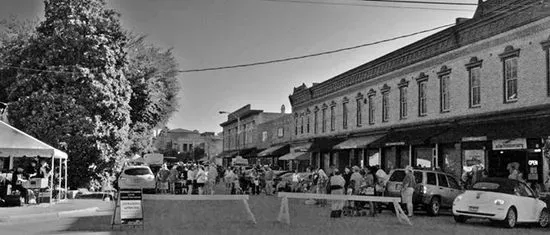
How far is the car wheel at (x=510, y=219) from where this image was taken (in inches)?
677

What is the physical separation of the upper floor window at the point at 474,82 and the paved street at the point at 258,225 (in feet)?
26.3

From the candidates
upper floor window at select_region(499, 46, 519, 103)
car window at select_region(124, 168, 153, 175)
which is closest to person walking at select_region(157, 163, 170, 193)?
car window at select_region(124, 168, 153, 175)

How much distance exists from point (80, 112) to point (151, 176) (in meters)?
4.65

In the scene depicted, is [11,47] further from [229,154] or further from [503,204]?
[229,154]

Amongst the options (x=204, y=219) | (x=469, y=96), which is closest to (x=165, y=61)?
(x=469, y=96)

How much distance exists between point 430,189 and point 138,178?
569 inches

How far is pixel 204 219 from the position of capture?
60.6ft

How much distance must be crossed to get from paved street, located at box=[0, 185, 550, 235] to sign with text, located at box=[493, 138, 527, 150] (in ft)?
14.6

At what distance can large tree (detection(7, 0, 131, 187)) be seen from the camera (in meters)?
29.8

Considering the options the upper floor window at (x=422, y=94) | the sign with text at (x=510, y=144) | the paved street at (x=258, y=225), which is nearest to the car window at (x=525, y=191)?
the paved street at (x=258, y=225)

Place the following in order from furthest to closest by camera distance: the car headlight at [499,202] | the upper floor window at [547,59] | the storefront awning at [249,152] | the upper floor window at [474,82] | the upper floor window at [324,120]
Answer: the storefront awning at [249,152] → the upper floor window at [324,120] → the upper floor window at [474,82] → the upper floor window at [547,59] → the car headlight at [499,202]

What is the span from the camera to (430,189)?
2178 centimetres

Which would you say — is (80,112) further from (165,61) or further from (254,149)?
(254,149)

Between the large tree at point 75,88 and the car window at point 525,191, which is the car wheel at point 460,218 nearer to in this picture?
the car window at point 525,191
